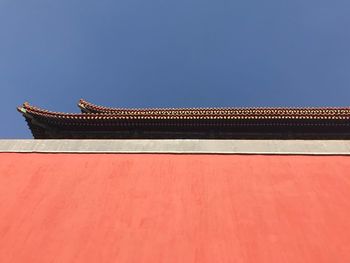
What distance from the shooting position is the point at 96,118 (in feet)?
23.0

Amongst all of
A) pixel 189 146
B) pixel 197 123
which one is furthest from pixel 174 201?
pixel 197 123

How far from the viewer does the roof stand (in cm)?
693

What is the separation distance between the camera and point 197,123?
23.1 ft

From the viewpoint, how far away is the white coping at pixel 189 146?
5.44m

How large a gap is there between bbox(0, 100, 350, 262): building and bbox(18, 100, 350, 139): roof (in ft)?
4.57

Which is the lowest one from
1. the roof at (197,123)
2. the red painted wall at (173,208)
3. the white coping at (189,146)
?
the red painted wall at (173,208)

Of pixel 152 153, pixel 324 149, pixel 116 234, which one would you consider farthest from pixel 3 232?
pixel 324 149

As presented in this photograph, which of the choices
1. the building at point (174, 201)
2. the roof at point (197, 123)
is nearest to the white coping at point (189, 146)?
the building at point (174, 201)

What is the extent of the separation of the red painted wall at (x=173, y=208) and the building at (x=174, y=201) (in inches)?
0.5

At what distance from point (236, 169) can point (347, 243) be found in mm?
1606

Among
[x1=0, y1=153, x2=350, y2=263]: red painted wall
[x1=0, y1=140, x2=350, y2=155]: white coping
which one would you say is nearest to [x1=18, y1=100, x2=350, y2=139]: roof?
[x1=0, y1=140, x2=350, y2=155]: white coping

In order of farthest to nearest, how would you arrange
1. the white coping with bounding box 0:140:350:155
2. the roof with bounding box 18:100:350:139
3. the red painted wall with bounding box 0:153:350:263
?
the roof with bounding box 18:100:350:139 → the white coping with bounding box 0:140:350:155 → the red painted wall with bounding box 0:153:350:263

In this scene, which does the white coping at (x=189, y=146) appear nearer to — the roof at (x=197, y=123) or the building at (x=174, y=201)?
the building at (x=174, y=201)

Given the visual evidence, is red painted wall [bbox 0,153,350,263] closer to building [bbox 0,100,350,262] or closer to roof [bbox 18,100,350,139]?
building [bbox 0,100,350,262]
